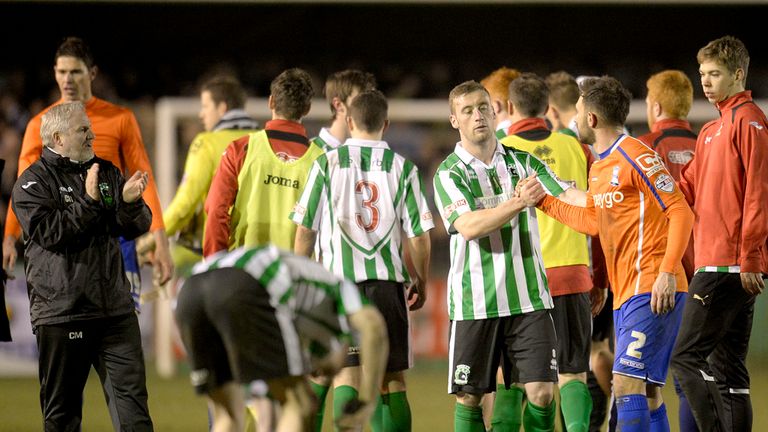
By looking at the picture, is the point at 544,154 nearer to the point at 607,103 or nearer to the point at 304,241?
the point at 607,103

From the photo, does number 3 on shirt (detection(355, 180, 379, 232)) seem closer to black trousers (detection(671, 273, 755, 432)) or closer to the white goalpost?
black trousers (detection(671, 273, 755, 432))

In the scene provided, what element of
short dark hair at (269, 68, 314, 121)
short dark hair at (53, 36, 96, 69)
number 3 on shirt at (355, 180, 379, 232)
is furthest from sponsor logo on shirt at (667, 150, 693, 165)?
short dark hair at (53, 36, 96, 69)

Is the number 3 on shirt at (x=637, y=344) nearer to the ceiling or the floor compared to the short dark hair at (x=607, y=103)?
nearer to the floor

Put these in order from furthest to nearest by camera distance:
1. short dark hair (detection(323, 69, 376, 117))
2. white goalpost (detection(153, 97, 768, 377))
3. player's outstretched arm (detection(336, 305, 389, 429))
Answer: white goalpost (detection(153, 97, 768, 377)) < short dark hair (detection(323, 69, 376, 117)) < player's outstretched arm (detection(336, 305, 389, 429))

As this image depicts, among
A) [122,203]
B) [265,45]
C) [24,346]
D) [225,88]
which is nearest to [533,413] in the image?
[122,203]

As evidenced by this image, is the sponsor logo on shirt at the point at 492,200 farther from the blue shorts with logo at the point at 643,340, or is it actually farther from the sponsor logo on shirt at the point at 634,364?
the sponsor logo on shirt at the point at 634,364

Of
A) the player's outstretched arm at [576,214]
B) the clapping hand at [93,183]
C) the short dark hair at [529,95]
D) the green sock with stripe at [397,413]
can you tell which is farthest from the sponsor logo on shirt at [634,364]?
the clapping hand at [93,183]

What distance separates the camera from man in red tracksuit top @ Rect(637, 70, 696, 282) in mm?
6875

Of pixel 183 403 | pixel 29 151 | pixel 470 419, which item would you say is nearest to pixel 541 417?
pixel 470 419

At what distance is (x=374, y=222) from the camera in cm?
604

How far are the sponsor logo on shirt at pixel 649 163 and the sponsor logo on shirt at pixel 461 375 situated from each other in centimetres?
129

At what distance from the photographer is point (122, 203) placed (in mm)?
5703

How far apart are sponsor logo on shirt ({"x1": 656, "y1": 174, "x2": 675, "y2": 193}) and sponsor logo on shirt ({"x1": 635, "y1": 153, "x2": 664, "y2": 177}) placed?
5cm

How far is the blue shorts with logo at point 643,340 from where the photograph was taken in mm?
5480
